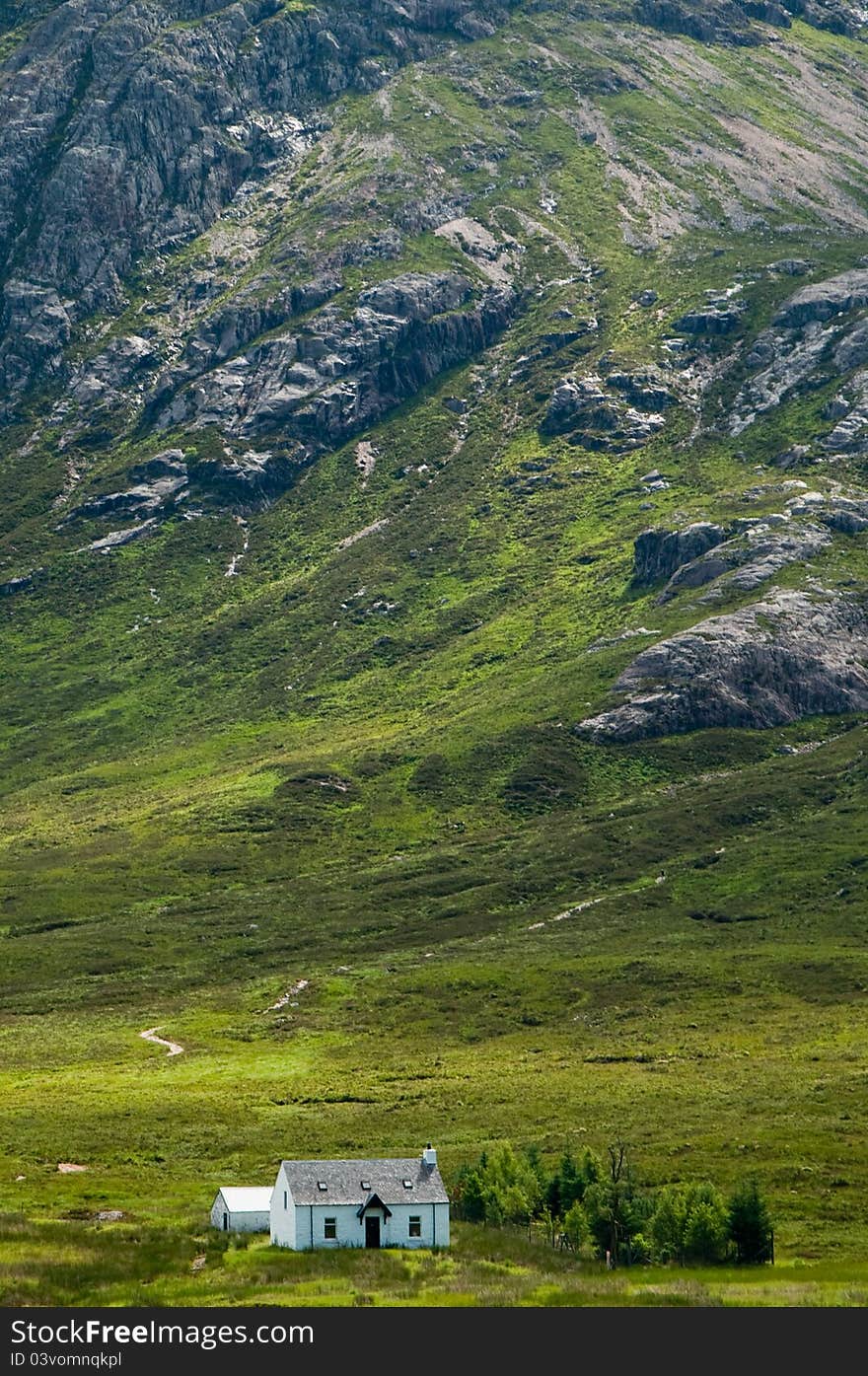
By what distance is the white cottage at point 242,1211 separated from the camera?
9969cm

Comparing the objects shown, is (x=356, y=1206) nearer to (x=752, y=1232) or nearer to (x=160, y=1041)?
(x=752, y=1232)

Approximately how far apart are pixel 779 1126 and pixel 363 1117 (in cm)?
3409

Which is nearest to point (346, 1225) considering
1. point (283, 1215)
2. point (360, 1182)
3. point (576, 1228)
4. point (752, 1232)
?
point (360, 1182)

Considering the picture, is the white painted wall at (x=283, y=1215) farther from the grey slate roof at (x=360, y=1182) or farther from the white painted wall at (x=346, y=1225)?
the grey slate roof at (x=360, y=1182)

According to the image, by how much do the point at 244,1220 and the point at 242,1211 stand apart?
1.77 feet

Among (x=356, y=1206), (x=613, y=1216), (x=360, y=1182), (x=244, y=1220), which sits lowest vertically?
(x=244, y=1220)

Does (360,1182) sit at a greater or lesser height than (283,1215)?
greater

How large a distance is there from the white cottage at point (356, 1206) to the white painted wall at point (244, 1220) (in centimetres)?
274

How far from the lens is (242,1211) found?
327ft

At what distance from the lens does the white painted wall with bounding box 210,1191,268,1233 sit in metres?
99.7

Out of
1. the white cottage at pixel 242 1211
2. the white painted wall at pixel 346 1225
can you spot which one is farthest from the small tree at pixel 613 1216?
the white cottage at pixel 242 1211

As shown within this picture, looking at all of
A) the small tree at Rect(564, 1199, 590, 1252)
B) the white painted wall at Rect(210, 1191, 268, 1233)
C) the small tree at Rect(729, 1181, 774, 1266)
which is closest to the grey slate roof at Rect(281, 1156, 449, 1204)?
→ the white painted wall at Rect(210, 1191, 268, 1233)

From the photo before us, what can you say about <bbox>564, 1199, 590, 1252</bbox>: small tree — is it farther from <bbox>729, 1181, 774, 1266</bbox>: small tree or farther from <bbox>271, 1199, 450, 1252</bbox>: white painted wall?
<bbox>729, 1181, 774, 1266</bbox>: small tree
